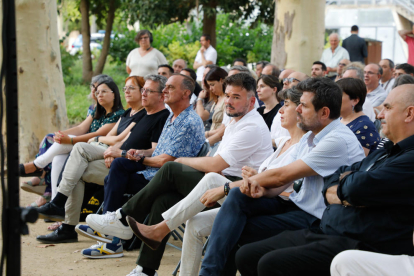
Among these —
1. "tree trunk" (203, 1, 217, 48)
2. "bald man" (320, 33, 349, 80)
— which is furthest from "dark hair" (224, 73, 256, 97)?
"tree trunk" (203, 1, 217, 48)

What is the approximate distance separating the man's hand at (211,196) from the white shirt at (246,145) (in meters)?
0.52

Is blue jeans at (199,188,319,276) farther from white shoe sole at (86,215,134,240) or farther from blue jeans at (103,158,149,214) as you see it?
blue jeans at (103,158,149,214)

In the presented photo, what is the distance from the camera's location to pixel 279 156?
3.78 m

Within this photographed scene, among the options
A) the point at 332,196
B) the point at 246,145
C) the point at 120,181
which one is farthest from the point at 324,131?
the point at 120,181

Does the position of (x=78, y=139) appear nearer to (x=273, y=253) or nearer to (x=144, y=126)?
(x=144, y=126)

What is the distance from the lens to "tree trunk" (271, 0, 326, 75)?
29.5 ft

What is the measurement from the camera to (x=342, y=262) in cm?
253

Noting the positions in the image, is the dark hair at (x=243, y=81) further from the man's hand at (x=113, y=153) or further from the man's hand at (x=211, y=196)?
the man's hand at (x=113, y=153)

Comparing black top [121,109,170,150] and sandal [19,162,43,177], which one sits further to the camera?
sandal [19,162,43,177]

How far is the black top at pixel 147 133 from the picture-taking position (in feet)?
17.2

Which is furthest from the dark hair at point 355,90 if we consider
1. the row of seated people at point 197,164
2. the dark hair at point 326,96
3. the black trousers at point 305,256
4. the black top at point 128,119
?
the black top at point 128,119

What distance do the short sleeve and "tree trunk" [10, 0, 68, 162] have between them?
20.4ft

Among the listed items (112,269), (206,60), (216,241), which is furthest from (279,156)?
(206,60)

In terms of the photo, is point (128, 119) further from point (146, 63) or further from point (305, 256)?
point (146, 63)
